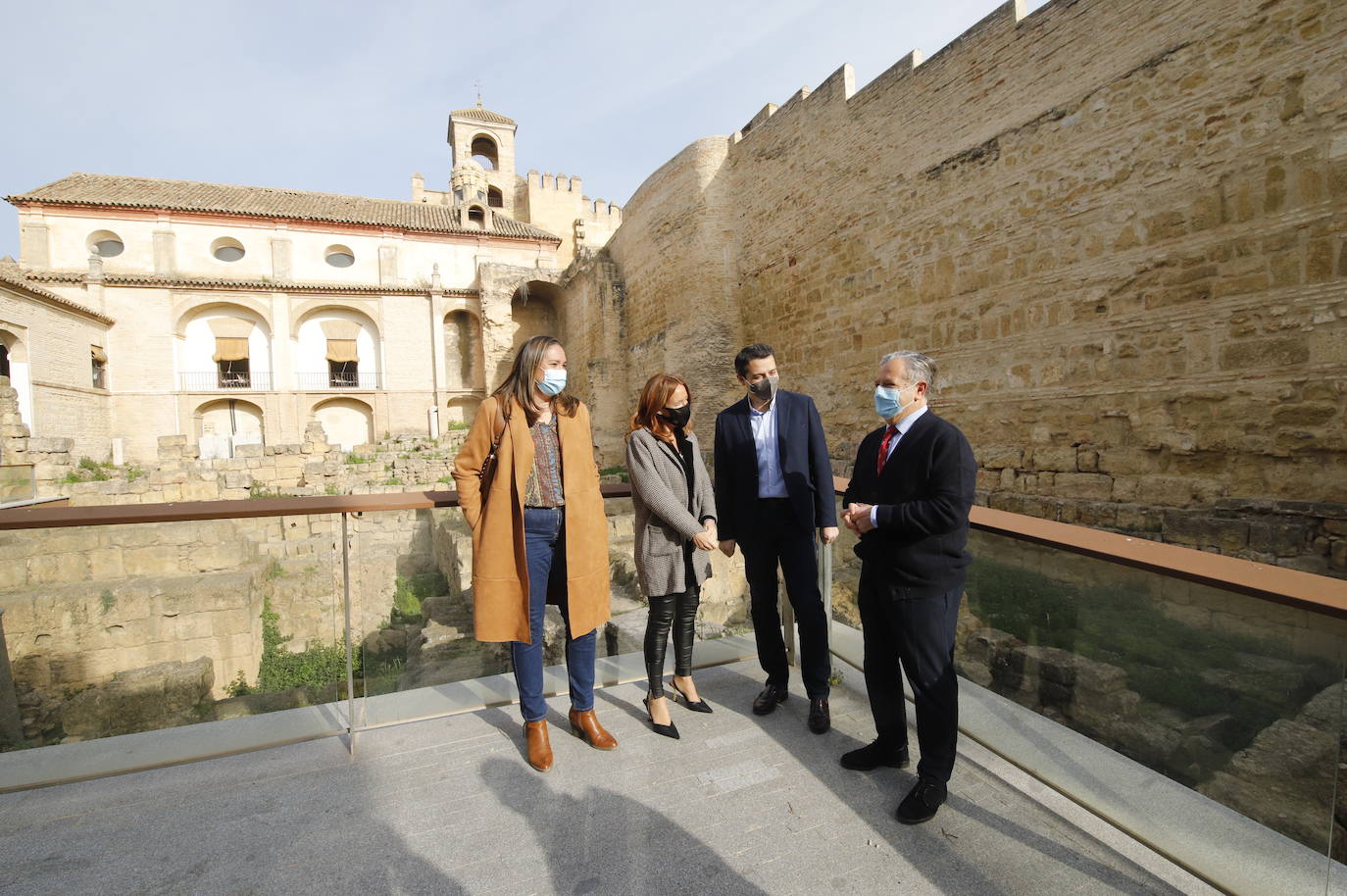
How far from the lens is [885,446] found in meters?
2.21

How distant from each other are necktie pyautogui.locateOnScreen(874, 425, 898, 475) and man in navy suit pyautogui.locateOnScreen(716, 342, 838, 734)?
15.5 inches

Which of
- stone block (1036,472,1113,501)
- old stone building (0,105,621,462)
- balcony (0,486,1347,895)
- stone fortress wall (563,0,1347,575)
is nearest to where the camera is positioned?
balcony (0,486,1347,895)

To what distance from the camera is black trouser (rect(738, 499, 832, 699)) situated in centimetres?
258

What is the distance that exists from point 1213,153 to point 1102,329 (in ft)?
5.24

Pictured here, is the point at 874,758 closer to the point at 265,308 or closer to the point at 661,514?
the point at 661,514

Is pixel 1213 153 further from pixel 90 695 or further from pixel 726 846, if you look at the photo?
pixel 90 695

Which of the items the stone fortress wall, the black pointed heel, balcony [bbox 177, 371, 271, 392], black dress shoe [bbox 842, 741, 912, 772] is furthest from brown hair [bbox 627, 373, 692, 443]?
balcony [bbox 177, 371, 271, 392]

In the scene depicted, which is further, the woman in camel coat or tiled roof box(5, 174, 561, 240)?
tiled roof box(5, 174, 561, 240)

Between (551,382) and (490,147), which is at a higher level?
(490,147)

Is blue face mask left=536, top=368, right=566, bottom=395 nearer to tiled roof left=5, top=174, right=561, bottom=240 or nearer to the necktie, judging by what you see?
the necktie

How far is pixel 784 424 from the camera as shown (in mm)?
2652

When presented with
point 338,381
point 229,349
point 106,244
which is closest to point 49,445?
point 229,349

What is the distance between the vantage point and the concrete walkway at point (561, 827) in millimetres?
1689

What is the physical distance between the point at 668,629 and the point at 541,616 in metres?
0.56
